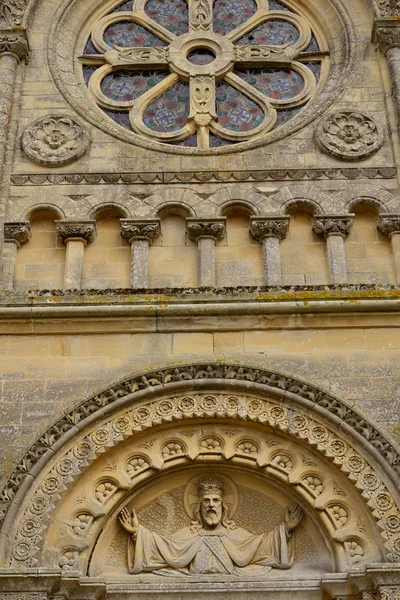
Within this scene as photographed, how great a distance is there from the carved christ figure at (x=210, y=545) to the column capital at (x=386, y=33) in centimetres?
621

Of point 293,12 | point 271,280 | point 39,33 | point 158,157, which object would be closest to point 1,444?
point 271,280

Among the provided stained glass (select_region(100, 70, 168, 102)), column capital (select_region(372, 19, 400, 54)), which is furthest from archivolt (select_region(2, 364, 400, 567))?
column capital (select_region(372, 19, 400, 54))

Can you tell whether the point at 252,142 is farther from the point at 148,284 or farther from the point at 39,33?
the point at 39,33

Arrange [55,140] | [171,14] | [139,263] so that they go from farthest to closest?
[171,14], [55,140], [139,263]

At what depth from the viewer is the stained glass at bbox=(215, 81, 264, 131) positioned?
1382 cm

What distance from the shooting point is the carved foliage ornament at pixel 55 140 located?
12945 millimetres

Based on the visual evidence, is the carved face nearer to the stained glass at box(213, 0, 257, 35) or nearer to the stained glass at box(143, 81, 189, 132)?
the stained glass at box(143, 81, 189, 132)

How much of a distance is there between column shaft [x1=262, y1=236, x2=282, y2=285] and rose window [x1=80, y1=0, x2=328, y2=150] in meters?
1.73

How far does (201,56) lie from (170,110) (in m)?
1.03

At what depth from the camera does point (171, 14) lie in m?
15.0

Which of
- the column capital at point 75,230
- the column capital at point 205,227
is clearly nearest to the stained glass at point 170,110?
the column capital at point 205,227

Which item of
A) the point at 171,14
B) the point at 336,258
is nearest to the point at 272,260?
the point at 336,258

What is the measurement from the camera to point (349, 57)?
46.2ft

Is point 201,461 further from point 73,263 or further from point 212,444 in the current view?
point 73,263
